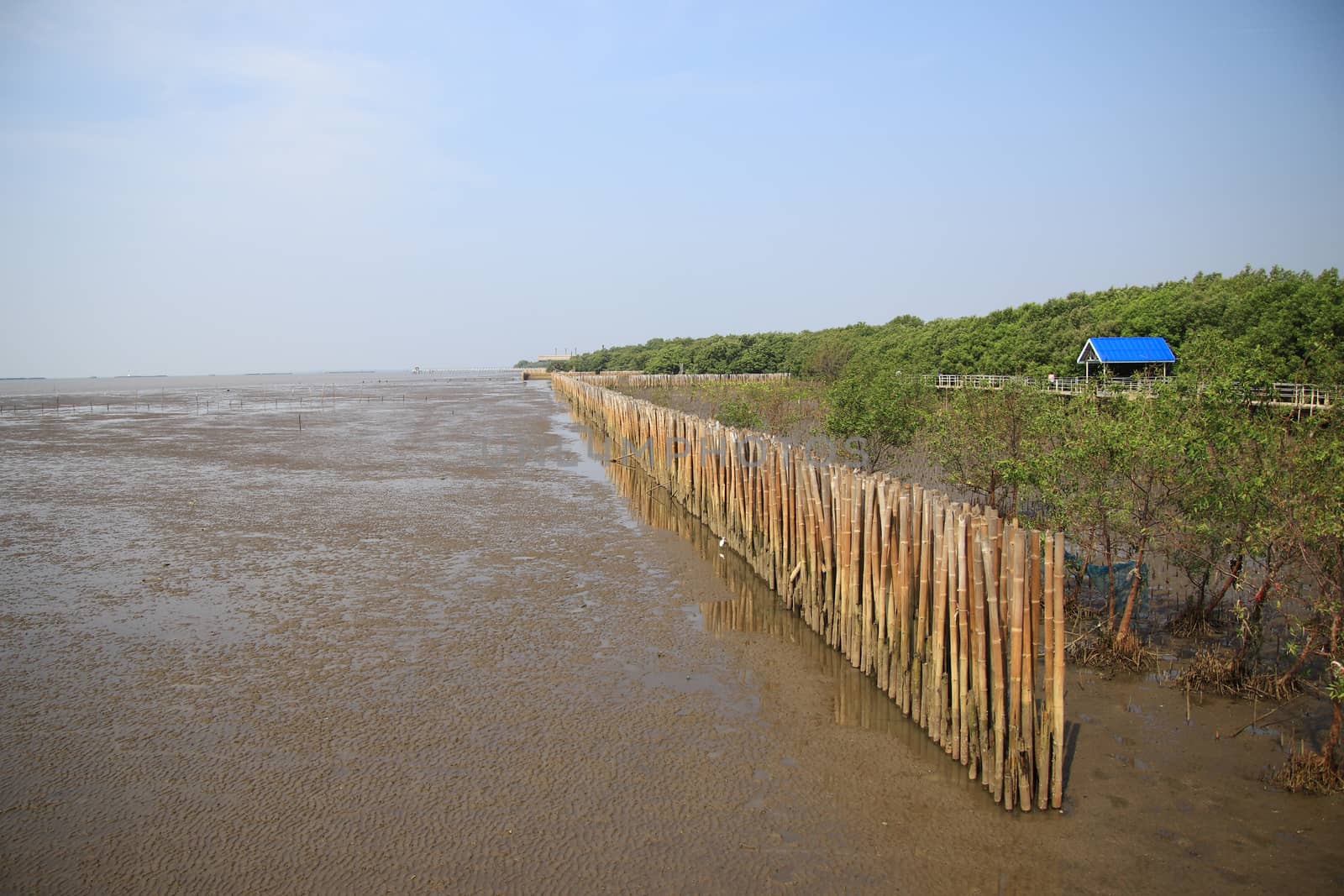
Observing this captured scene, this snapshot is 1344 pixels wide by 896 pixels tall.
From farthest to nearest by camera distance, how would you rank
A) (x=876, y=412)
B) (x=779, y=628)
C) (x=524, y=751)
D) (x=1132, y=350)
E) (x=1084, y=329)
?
(x=1084, y=329) → (x=1132, y=350) → (x=876, y=412) → (x=779, y=628) → (x=524, y=751)

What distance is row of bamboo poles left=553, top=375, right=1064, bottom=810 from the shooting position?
16.8 feet

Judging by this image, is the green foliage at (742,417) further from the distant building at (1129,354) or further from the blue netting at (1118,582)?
the distant building at (1129,354)

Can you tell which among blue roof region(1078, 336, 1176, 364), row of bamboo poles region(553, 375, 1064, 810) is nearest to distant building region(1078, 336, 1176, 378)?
blue roof region(1078, 336, 1176, 364)

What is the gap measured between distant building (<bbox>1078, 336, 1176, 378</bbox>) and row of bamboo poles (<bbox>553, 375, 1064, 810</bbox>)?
3541 cm

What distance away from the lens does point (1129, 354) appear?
39.7 meters

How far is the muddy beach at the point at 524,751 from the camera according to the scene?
468 centimetres

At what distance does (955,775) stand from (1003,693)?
0.80 metres

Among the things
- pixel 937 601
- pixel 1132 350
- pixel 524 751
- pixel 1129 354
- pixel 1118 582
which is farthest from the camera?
pixel 1132 350

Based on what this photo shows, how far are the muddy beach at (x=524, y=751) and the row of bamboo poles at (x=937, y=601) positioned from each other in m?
0.28

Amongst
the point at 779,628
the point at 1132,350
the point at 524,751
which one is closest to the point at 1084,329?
the point at 1132,350

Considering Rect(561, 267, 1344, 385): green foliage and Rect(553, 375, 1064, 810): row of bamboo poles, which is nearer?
Rect(553, 375, 1064, 810): row of bamboo poles

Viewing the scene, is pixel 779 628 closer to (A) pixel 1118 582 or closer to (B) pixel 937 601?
(B) pixel 937 601

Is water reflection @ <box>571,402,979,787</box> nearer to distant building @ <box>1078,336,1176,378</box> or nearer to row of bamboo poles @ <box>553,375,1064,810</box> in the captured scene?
row of bamboo poles @ <box>553,375,1064,810</box>

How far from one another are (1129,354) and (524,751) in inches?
1624
